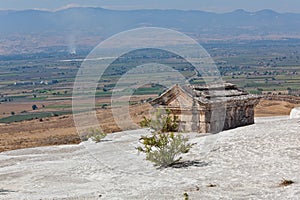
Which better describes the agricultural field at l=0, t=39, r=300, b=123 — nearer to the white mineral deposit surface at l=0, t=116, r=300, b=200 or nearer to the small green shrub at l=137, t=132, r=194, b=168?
the white mineral deposit surface at l=0, t=116, r=300, b=200

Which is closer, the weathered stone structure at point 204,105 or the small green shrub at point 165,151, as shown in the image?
the small green shrub at point 165,151

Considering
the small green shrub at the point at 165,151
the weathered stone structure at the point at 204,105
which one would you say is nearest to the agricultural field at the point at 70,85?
the weathered stone structure at the point at 204,105

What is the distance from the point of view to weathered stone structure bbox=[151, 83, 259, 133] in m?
25.3

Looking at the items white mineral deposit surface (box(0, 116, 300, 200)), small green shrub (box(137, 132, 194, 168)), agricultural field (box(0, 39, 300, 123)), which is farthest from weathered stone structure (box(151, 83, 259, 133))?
agricultural field (box(0, 39, 300, 123))

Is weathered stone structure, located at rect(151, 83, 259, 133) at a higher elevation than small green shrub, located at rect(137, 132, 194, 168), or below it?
higher

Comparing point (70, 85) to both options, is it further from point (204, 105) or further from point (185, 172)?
point (185, 172)

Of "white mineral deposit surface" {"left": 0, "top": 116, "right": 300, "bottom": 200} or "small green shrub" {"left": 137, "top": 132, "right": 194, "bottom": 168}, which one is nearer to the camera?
"white mineral deposit surface" {"left": 0, "top": 116, "right": 300, "bottom": 200}

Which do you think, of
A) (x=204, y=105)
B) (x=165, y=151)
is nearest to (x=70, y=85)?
(x=204, y=105)

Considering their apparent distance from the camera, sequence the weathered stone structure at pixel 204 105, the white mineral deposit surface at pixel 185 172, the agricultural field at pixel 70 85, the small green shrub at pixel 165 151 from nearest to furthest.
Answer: the white mineral deposit surface at pixel 185 172 → the small green shrub at pixel 165 151 → the weathered stone structure at pixel 204 105 → the agricultural field at pixel 70 85

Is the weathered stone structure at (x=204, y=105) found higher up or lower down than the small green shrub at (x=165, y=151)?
higher up

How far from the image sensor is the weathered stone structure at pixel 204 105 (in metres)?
25.3

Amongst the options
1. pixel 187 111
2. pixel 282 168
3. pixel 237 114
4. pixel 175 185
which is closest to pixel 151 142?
pixel 175 185

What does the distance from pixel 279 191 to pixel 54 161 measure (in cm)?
1109

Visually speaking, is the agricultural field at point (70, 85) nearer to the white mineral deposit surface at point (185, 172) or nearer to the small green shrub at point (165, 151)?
the white mineral deposit surface at point (185, 172)
